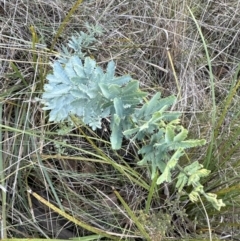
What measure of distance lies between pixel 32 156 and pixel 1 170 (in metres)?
0.09

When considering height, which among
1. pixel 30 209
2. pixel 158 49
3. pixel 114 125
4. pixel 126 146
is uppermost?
pixel 114 125

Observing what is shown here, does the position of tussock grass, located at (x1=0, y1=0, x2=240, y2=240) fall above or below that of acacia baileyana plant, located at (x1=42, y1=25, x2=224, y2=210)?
below

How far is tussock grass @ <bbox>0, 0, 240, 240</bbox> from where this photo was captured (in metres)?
1.03

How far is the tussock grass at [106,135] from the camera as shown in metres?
1.03

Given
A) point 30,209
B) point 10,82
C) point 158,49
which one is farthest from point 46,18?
point 30,209

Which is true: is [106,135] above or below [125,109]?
below

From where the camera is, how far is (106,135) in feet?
3.73

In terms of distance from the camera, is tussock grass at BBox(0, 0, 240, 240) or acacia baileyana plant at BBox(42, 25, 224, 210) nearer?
acacia baileyana plant at BBox(42, 25, 224, 210)

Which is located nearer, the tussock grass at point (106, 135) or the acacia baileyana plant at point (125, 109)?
the acacia baileyana plant at point (125, 109)

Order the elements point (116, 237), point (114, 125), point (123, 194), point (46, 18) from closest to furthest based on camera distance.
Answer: point (114, 125), point (116, 237), point (123, 194), point (46, 18)

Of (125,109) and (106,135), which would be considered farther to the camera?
(106,135)

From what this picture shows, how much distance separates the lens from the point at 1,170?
1009 mm

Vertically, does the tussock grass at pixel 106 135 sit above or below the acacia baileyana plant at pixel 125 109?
below

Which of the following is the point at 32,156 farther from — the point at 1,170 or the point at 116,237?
the point at 116,237
